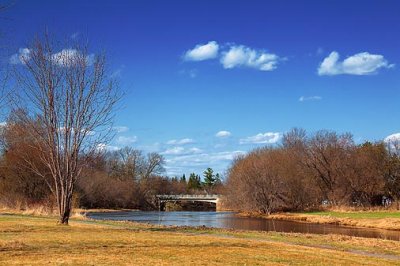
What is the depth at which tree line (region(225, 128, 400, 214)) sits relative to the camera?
67.9 m

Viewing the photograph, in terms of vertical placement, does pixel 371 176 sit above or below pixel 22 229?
above

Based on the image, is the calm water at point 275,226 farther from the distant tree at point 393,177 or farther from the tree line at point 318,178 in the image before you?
the distant tree at point 393,177

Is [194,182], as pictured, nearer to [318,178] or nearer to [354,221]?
[318,178]

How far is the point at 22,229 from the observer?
2275cm

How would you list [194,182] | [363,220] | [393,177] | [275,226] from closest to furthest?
[275,226]
[363,220]
[393,177]
[194,182]

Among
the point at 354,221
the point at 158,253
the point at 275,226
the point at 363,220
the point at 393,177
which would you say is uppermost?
the point at 393,177

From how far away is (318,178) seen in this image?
74938 mm

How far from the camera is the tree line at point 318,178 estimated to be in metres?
67.9

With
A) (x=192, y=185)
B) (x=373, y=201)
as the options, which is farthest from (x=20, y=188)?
(x=192, y=185)

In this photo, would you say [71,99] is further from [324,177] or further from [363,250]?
[324,177]

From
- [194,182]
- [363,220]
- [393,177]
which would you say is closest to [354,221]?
[363,220]

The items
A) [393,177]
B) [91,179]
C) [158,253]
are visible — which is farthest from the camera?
[91,179]

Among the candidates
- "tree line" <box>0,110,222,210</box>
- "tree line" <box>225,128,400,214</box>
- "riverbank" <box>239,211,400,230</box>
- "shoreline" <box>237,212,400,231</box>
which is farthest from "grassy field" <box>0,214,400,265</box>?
"tree line" <box>225,128,400,214</box>

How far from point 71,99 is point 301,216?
3842 cm
